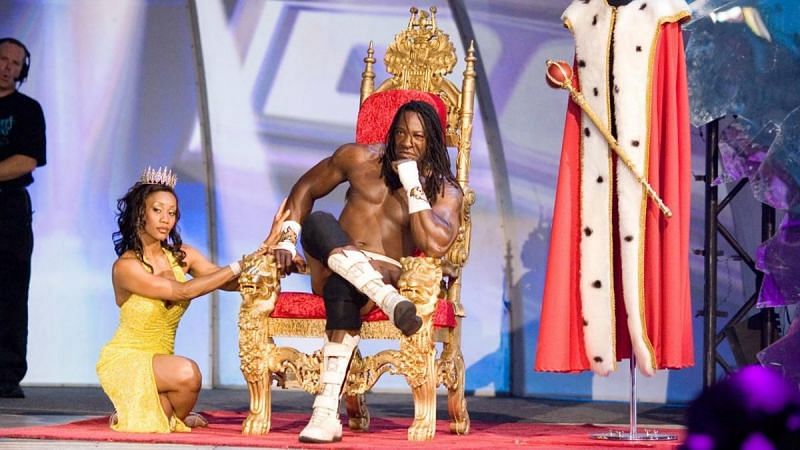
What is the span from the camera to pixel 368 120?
5.22 meters

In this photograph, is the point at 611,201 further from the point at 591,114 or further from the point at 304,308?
the point at 304,308

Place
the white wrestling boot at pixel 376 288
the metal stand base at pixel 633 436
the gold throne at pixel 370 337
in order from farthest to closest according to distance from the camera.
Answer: the metal stand base at pixel 633 436, the gold throne at pixel 370 337, the white wrestling boot at pixel 376 288

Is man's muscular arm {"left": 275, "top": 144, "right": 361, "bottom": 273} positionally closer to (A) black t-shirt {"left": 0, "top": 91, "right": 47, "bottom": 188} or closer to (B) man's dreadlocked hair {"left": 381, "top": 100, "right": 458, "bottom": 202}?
(B) man's dreadlocked hair {"left": 381, "top": 100, "right": 458, "bottom": 202}

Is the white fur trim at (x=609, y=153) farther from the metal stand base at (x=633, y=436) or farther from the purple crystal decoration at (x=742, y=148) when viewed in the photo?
the purple crystal decoration at (x=742, y=148)

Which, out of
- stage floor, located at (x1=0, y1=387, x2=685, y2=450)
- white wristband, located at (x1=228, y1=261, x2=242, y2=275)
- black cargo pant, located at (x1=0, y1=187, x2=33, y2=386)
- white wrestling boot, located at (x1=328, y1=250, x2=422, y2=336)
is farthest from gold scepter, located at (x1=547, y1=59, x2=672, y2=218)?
black cargo pant, located at (x1=0, y1=187, x2=33, y2=386)

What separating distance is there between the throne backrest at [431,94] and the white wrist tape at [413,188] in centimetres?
60

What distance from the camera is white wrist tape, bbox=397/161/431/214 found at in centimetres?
434

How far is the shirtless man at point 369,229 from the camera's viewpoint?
418cm

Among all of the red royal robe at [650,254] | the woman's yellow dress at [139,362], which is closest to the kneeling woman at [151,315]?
the woman's yellow dress at [139,362]

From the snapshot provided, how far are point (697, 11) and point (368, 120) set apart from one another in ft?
4.60

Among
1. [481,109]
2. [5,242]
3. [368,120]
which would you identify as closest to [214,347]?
[5,242]

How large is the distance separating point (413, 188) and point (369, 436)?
3.04ft

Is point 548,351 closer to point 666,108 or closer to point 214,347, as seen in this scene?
point 666,108

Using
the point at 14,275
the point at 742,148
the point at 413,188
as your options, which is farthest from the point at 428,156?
the point at 14,275
